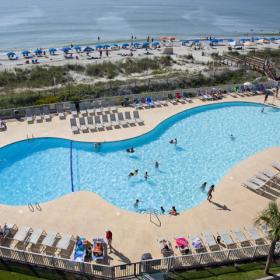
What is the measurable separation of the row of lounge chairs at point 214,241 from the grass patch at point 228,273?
1.04m

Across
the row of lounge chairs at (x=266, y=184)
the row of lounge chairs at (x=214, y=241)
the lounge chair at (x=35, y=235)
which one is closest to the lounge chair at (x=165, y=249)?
the row of lounge chairs at (x=214, y=241)

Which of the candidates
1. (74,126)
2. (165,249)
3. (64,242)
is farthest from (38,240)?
(74,126)

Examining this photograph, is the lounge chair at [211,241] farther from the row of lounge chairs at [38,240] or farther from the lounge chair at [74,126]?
the lounge chair at [74,126]

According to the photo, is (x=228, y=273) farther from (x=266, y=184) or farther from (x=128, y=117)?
(x=128, y=117)

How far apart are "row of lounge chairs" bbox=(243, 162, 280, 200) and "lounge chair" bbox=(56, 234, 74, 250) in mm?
10224

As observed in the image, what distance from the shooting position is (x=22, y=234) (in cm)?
1322

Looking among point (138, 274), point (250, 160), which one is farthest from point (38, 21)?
point (138, 274)

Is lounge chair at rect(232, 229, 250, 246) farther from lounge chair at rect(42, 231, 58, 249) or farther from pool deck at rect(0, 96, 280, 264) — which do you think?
lounge chair at rect(42, 231, 58, 249)

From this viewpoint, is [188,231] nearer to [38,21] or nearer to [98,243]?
[98,243]

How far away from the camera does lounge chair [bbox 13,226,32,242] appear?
13039mm

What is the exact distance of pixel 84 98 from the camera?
28578 millimetres

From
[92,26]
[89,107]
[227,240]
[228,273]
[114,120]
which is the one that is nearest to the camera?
[228,273]

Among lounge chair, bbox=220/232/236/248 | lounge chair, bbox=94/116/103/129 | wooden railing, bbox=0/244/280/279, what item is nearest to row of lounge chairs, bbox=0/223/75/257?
wooden railing, bbox=0/244/280/279

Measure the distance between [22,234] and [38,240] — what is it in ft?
2.58
